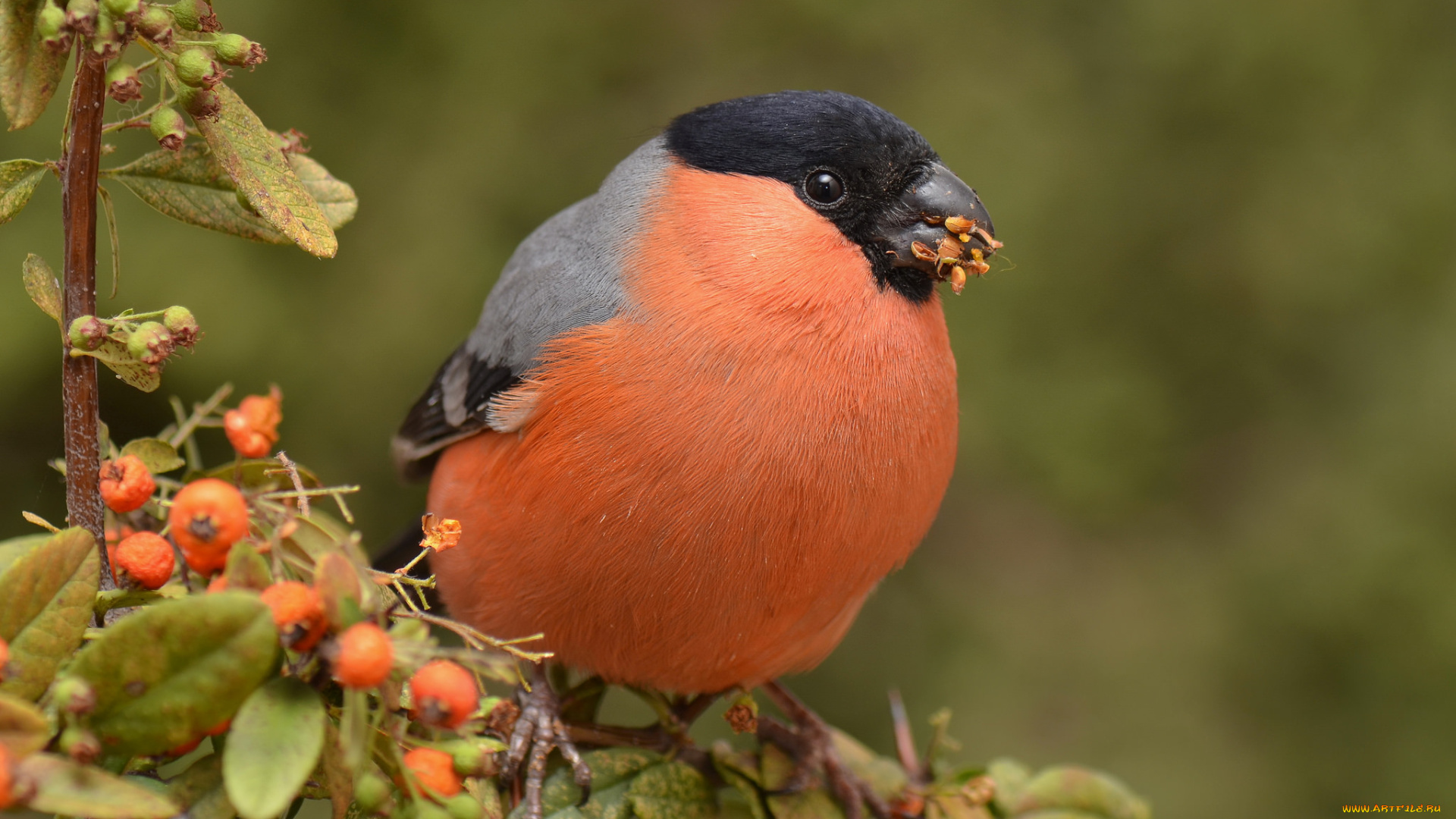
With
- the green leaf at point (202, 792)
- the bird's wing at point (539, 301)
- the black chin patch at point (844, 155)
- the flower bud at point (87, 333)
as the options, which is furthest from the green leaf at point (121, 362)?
the black chin patch at point (844, 155)

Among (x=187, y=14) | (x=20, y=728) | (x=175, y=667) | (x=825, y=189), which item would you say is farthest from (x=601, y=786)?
(x=187, y=14)

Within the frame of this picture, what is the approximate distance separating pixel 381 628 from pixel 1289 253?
389 cm

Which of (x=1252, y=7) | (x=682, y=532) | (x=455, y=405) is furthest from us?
(x=1252, y=7)

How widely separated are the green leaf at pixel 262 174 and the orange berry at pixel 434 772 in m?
0.50

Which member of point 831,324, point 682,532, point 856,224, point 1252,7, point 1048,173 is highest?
point 1252,7

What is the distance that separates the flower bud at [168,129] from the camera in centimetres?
111

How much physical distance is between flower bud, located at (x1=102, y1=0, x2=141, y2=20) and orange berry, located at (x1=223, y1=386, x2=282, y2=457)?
37cm

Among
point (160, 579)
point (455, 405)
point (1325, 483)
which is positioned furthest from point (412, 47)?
point (1325, 483)

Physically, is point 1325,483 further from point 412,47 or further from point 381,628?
point 381,628

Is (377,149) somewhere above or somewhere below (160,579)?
above

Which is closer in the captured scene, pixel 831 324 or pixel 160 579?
pixel 160 579

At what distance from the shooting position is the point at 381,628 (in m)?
0.99

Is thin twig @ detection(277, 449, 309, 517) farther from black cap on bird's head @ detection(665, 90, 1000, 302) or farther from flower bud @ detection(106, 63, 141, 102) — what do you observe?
black cap on bird's head @ detection(665, 90, 1000, 302)

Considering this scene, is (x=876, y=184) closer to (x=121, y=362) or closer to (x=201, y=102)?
(x=201, y=102)
